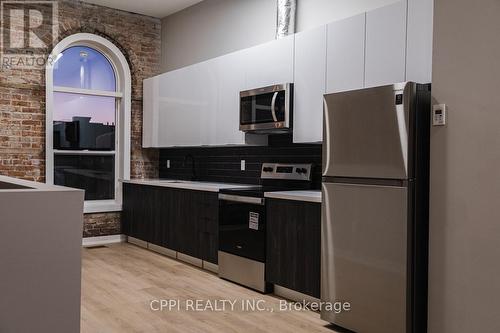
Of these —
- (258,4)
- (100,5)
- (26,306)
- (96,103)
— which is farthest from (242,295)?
(100,5)

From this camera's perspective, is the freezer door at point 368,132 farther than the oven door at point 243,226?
No

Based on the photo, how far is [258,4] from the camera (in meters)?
5.40

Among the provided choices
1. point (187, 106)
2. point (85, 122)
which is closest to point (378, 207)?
point (187, 106)

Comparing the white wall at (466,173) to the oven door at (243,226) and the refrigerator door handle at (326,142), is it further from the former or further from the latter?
the oven door at (243,226)

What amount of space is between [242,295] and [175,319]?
2.59 ft

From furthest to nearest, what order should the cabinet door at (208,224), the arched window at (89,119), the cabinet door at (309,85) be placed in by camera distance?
the arched window at (89,119), the cabinet door at (208,224), the cabinet door at (309,85)

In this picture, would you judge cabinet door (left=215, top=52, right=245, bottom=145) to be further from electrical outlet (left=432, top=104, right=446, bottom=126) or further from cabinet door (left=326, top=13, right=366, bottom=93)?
electrical outlet (left=432, top=104, right=446, bottom=126)

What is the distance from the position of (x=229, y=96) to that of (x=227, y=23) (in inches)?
45.4

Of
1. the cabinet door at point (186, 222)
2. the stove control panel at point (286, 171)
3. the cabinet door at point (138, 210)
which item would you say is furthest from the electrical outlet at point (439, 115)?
the cabinet door at point (138, 210)

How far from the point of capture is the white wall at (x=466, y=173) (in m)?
2.63

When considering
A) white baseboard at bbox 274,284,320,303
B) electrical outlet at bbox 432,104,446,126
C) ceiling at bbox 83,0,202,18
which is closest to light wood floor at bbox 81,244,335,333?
white baseboard at bbox 274,284,320,303

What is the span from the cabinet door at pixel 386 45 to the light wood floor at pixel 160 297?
5.98ft

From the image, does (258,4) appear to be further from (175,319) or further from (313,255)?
(175,319)

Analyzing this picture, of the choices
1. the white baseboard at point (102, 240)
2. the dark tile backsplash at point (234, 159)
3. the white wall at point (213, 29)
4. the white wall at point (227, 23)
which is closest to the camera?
the white wall at point (227, 23)
